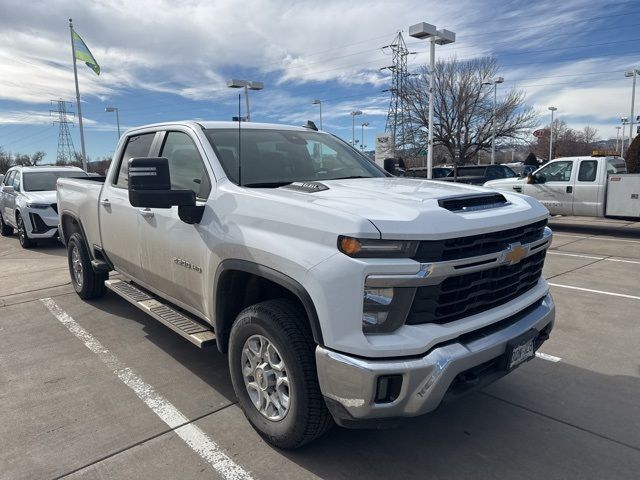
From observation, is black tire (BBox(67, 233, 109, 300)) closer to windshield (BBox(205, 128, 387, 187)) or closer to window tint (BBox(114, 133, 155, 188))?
window tint (BBox(114, 133, 155, 188))

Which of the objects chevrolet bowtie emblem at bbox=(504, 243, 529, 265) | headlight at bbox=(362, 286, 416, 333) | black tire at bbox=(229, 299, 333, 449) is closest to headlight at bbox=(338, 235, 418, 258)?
headlight at bbox=(362, 286, 416, 333)

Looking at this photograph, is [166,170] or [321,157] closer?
[166,170]

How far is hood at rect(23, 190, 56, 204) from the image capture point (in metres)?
10.5

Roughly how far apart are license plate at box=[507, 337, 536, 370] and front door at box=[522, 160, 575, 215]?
1060 centimetres

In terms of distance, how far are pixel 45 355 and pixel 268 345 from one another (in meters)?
2.82

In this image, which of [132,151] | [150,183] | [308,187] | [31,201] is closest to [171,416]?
[150,183]

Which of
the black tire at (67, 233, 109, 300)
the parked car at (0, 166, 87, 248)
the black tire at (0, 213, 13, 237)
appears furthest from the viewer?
the black tire at (0, 213, 13, 237)

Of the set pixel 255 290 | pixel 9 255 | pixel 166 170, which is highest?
pixel 166 170

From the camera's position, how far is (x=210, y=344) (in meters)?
3.39

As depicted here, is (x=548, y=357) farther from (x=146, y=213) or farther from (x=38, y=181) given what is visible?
(x=38, y=181)

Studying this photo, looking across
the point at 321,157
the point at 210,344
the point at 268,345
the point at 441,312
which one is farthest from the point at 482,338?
the point at 321,157

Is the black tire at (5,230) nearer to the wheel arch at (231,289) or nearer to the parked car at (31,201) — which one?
the parked car at (31,201)

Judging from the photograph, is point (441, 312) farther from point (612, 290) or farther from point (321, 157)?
point (612, 290)

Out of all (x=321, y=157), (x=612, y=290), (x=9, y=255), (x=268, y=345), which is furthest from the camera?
(x=9, y=255)
